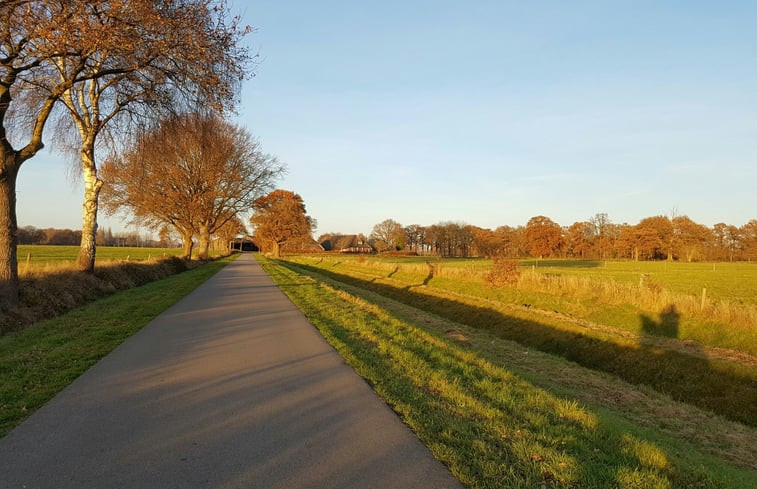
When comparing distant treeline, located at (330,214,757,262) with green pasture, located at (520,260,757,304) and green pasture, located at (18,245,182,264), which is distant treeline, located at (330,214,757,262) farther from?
green pasture, located at (18,245,182,264)

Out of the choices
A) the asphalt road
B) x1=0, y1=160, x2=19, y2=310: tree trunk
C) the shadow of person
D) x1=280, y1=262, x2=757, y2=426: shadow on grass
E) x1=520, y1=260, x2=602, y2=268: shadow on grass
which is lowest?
x1=280, y1=262, x2=757, y2=426: shadow on grass

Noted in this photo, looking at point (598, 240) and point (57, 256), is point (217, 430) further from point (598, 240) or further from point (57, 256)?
point (598, 240)

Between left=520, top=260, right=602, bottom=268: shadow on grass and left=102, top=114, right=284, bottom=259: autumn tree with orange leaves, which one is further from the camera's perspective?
left=520, top=260, right=602, bottom=268: shadow on grass

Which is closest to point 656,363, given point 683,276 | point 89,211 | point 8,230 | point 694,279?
point 8,230

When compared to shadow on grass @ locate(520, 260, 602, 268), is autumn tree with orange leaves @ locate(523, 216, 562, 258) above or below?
above

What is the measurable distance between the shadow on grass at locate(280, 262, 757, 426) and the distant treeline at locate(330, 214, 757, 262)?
2168 inches

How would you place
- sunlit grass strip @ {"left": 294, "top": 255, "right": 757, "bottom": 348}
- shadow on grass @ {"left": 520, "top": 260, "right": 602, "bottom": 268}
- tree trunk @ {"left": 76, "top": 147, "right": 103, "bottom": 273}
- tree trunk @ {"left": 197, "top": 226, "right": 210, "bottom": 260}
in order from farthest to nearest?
shadow on grass @ {"left": 520, "top": 260, "right": 602, "bottom": 268}, tree trunk @ {"left": 197, "top": 226, "right": 210, "bottom": 260}, tree trunk @ {"left": 76, "top": 147, "right": 103, "bottom": 273}, sunlit grass strip @ {"left": 294, "top": 255, "right": 757, "bottom": 348}

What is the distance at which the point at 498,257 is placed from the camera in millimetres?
25047

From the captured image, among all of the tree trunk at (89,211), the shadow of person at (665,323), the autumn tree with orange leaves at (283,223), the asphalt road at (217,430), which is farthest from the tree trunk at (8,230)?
the autumn tree with orange leaves at (283,223)

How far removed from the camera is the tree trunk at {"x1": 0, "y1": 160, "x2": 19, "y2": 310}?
10.7 m

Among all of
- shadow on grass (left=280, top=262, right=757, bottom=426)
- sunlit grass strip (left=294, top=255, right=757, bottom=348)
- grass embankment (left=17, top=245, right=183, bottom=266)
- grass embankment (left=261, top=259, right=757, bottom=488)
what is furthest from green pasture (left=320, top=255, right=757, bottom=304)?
grass embankment (left=17, top=245, right=183, bottom=266)

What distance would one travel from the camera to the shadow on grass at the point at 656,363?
954 centimetres

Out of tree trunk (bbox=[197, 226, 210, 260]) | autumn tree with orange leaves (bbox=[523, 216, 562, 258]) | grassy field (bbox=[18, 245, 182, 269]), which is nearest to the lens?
grassy field (bbox=[18, 245, 182, 269])

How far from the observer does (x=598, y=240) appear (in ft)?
332
